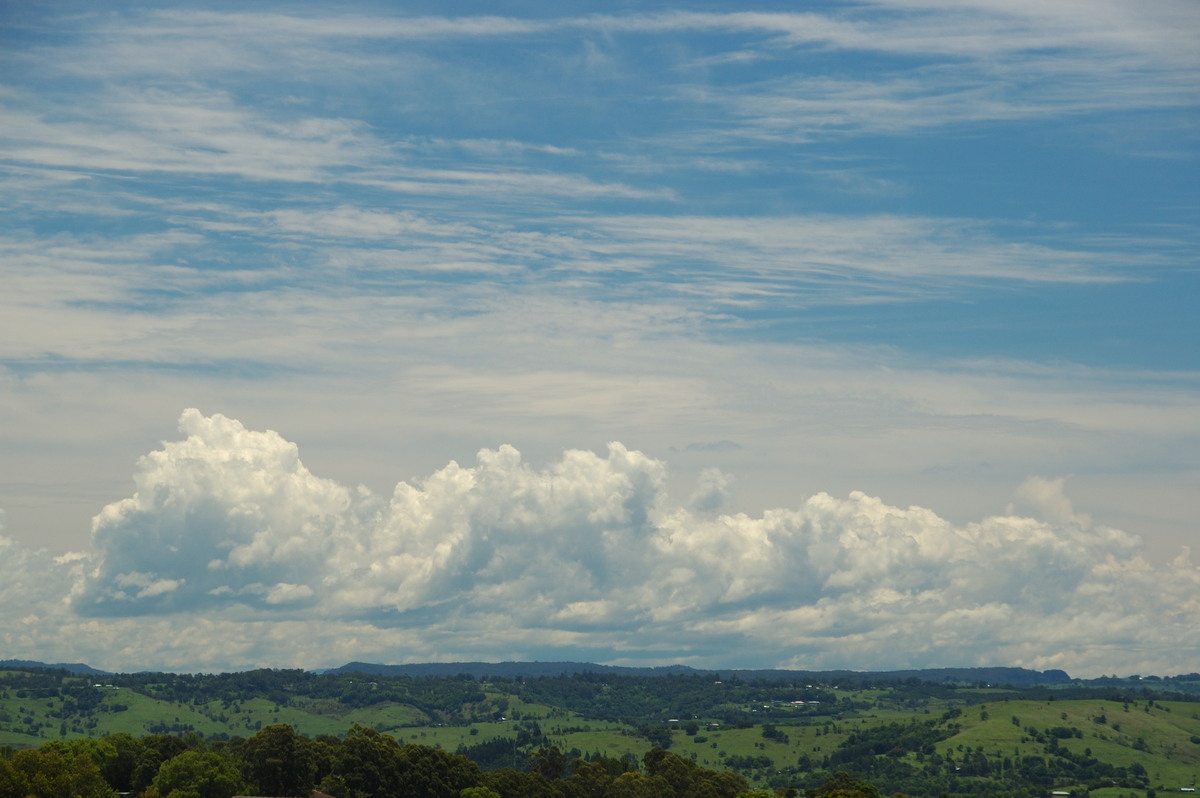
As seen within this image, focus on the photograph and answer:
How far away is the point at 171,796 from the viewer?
192 m

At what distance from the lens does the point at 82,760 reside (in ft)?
625

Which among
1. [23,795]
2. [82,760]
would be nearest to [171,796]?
[82,760]

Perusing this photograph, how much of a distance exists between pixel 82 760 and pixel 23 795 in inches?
921

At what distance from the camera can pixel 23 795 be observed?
167 meters

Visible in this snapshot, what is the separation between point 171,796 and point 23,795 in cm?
2796

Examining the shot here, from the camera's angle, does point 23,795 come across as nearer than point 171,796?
Yes

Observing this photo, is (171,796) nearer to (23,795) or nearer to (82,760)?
(82,760)

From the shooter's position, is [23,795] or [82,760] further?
[82,760]

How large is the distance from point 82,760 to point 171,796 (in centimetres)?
1379
